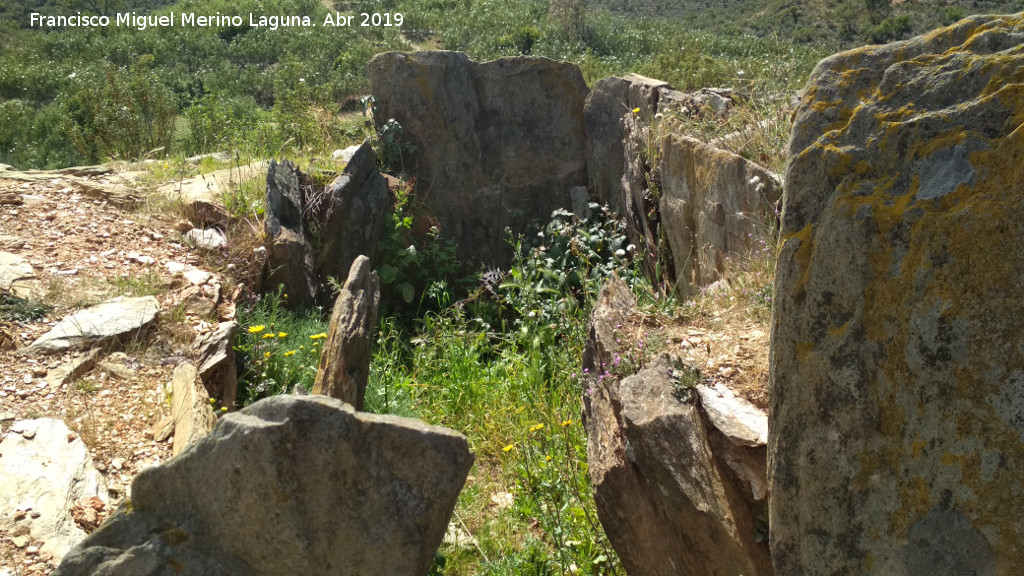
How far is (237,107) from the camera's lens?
11.9 metres

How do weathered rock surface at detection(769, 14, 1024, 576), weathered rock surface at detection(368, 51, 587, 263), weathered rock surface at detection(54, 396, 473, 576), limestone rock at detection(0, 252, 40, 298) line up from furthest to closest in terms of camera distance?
weathered rock surface at detection(368, 51, 587, 263) < limestone rock at detection(0, 252, 40, 298) < weathered rock surface at detection(54, 396, 473, 576) < weathered rock surface at detection(769, 14, 1024, 576)

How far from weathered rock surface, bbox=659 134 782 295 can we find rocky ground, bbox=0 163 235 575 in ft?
9.08

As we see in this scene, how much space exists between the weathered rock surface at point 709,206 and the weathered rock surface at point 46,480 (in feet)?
9.62

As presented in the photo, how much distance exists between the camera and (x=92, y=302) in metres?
4.64

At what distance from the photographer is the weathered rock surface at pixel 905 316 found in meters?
1.98

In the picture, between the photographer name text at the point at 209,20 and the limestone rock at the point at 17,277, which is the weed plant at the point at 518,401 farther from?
the photographer name text at the point at 209,20

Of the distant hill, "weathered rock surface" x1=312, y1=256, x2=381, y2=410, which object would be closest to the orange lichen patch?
"weathered rock surface" x1=312, y1=256, x2=381, y2=410

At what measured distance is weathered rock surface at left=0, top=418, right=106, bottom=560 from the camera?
10.0ft

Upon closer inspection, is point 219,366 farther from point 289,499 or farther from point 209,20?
point 209,20

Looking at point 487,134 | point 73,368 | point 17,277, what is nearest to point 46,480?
point 73,368

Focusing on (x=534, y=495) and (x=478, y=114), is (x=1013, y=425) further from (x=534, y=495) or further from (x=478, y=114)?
(x=478, y=114)

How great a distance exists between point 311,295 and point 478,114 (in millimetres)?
2432

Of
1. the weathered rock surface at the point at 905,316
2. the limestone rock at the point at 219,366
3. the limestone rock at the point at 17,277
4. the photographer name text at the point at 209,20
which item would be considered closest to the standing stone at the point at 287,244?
the limestone rock at the point at 219,366

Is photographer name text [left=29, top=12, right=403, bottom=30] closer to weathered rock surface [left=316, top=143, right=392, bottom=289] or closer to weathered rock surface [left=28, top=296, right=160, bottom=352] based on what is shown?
weathered rock surface [left=316, top=143, right=392, bottom=289]
